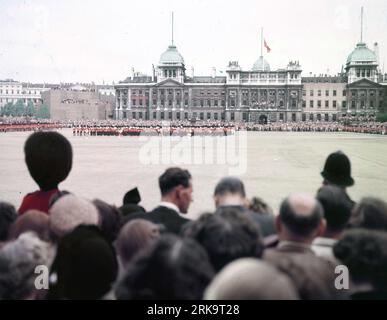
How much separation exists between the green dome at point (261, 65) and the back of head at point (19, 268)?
112 m

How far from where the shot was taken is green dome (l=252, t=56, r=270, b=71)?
113 m

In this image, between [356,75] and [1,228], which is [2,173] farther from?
[356,75]

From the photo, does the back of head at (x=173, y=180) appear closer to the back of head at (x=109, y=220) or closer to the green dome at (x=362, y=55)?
the back of head at (x=109, y=220)

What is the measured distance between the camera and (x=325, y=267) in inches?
125

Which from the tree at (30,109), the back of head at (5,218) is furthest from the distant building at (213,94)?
the back of head at (5,218)

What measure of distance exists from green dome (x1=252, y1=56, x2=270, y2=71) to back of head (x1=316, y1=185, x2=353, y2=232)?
111 m

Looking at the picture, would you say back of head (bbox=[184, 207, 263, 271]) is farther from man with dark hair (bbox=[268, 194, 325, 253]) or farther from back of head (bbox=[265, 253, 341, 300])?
man with dark hair (bbox=[268, 194, 325, 253])

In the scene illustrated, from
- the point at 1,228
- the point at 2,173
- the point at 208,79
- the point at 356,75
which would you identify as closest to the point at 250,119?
the point at 208,79

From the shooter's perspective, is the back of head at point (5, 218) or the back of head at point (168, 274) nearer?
the back of head at point (168, 274)

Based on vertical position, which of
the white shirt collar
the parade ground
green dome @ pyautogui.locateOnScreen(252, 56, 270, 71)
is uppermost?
green dome @ pyautogui.locateOnScreen(252, 56, 270, 71)

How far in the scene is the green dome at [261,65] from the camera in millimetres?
113312

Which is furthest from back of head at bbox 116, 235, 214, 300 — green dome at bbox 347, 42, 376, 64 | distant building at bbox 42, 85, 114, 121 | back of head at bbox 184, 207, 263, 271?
distant building at bbox 42, 85, 114, 121

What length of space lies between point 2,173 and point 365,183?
12371 millimetres

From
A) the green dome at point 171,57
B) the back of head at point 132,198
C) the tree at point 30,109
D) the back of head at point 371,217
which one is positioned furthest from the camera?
the tree at point 30,109
